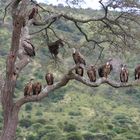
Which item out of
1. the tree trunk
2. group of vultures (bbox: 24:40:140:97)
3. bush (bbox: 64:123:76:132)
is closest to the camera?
the tree trunk

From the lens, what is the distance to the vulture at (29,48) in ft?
38.7

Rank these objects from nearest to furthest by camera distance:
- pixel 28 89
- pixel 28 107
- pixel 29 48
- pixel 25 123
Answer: pixel 28 89
pixel 29 48
pixel 25 123
pixel 28 107

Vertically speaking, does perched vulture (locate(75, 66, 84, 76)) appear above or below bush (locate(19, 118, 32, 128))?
above

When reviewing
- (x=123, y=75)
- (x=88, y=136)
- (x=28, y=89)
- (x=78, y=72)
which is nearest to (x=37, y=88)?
(x=28, y=89)

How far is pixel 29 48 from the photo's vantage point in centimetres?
1180

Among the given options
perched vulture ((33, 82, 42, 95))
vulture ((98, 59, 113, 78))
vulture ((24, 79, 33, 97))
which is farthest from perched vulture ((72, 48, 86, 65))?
vulture ((24, 79, 33, 97))

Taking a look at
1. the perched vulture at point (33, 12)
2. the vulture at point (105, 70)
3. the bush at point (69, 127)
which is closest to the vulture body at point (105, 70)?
the vulture at point (105, 70)

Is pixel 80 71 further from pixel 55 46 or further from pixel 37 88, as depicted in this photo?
pixel 55 46

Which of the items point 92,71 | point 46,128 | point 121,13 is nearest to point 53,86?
point 92,71

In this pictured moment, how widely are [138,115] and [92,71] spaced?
182 feet

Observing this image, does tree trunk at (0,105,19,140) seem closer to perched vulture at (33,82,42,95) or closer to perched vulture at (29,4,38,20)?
perched vulture at (33,82,42,95)

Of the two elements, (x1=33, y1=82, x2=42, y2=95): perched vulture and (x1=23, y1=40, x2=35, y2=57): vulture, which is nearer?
(x1=33, y1=82, x2=42, y2=95): perched vulture

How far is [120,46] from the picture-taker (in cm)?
1348

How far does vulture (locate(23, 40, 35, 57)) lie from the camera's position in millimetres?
11789
